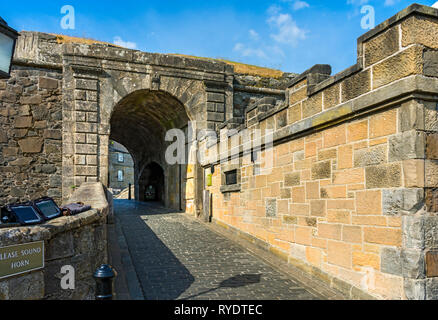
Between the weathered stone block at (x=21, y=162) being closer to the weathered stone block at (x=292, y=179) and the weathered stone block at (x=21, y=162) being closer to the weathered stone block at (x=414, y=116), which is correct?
the weathered stone block at (x=292, y=179)

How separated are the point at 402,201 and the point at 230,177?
5.63 meters

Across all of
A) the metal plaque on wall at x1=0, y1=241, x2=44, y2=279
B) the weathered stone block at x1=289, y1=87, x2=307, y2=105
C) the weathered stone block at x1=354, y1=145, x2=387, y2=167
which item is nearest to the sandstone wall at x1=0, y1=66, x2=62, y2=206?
the weathered stone block at x1=289, y1=87, x2=307, y2=105

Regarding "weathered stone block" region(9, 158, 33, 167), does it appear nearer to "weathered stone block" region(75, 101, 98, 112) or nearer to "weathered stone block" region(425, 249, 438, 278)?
"weathered stone block" region(75, 101, 98, 112)

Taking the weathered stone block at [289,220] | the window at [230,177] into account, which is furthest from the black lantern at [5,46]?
the window at [230,177]

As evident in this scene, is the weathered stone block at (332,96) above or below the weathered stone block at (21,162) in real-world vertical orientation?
above

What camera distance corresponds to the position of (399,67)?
4020 millimetres

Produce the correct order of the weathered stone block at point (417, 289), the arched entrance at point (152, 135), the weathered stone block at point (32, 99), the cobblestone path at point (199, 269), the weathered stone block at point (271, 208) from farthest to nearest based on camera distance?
the arched entrance at point (152, 135) → the weathered stone block at point (32, 99) → the weathered stone block at point (271, 208) → the cobblestone path at point (199, 269) → the weathered stone block at point (417, 289)

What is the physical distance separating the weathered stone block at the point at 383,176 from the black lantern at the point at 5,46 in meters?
3.93

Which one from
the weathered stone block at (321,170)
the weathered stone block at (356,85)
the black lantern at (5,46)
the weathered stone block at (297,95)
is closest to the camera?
the black lantern at (5,46)

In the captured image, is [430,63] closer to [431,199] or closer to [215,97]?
[431,199]

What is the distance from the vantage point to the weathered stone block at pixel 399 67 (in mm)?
3896

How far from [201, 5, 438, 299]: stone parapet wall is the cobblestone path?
63 cm

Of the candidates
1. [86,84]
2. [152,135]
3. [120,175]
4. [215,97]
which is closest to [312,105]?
[215,97]

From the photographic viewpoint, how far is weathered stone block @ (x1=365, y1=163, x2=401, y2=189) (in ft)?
13.1
